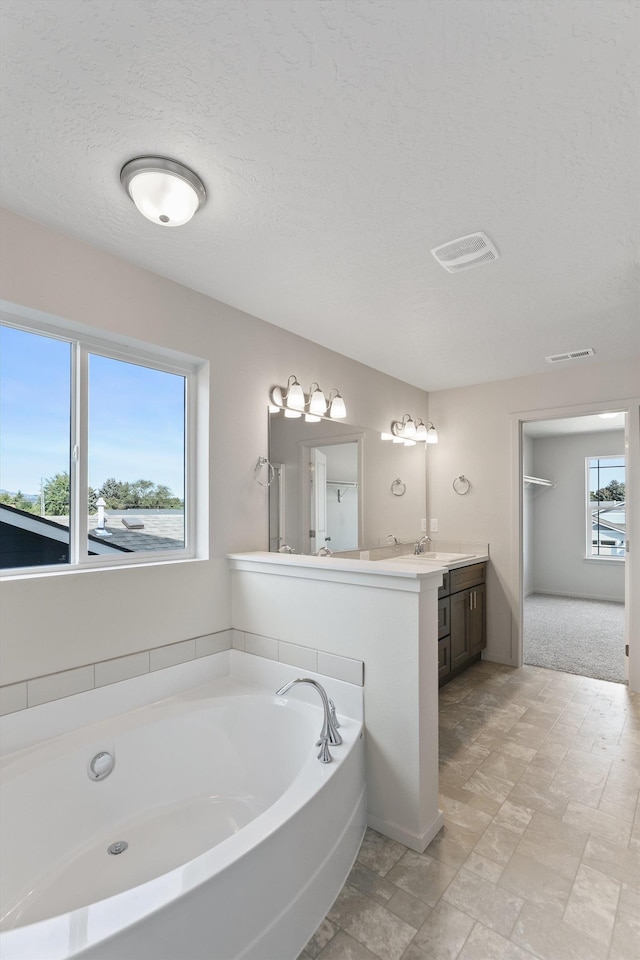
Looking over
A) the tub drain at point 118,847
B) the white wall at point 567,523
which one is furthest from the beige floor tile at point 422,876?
the white wall at point 567,523

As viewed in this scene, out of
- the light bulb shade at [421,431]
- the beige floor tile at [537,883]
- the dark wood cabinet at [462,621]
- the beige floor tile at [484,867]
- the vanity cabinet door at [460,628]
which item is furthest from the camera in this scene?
the light bulb shade at [421,431]

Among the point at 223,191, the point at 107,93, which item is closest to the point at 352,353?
the point at 223,191

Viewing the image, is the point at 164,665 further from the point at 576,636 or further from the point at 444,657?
the point at 576,636

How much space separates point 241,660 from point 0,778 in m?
1.14

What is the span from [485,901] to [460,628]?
7.02 ft

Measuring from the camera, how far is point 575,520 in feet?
22.5

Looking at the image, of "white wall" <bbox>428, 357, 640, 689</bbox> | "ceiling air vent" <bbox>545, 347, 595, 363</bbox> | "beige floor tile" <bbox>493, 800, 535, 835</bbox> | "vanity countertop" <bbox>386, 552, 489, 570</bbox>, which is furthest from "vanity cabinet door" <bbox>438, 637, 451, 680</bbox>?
"ceiling air vent" <bbox>545, 347, 595, 363</bbox>

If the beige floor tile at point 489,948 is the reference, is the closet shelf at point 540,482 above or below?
above

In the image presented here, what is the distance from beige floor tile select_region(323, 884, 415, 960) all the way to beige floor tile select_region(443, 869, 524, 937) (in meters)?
0.21

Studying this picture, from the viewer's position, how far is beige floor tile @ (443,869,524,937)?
1526 millimetres

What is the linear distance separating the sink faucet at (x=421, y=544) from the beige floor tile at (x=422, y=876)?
8.32 feet

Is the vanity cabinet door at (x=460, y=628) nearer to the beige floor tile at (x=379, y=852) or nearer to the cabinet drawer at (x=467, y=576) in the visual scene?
the cabinet drawer at (x=467, y=576)

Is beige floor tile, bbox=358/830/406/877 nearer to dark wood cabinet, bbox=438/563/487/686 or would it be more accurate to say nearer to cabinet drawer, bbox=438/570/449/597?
dark wood cabinet, bbox=438/563/487/686

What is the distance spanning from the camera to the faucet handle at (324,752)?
1.70m
